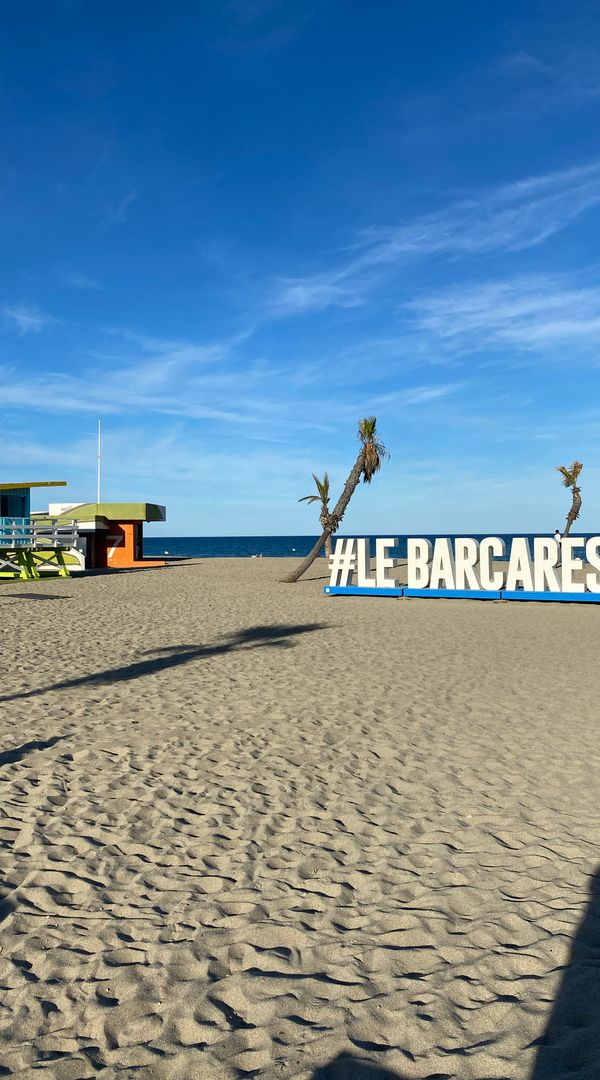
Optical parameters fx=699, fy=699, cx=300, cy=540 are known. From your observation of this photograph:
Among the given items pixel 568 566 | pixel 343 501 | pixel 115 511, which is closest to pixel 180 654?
pixel 568 566

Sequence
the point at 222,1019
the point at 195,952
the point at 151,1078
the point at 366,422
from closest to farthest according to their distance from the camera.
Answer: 1. the point at 151,1078
2. the point at 222,1019
3. the point at 195,952
4. the point at 366,422

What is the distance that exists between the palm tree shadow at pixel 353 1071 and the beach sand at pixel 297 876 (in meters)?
0.01

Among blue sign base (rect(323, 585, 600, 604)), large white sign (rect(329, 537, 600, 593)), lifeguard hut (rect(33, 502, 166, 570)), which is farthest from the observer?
lifeguard hut (rect(33, 502, 166, 570))

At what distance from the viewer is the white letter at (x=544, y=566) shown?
2428 centimetres

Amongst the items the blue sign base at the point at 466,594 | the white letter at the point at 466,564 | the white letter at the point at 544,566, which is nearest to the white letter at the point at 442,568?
the white letter at the point at 466,564

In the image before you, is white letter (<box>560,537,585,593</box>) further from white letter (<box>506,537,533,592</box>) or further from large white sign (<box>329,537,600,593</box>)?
white letter (<box>506,537,533,592</box>)

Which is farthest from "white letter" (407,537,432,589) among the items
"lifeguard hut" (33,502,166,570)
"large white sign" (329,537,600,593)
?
"lifeguard hut" (33,502,166,570)

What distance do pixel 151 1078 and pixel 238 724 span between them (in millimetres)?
5453

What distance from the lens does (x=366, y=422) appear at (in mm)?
32125

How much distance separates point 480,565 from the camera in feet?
84.5

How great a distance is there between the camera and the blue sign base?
23.9 metres

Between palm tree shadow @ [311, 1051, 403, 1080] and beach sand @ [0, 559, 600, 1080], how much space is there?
13 millimetres

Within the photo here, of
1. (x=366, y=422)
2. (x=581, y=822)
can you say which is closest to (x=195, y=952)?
(x=581, y=822)

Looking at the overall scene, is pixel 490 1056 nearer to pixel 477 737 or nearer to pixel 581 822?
pixel 581 822
